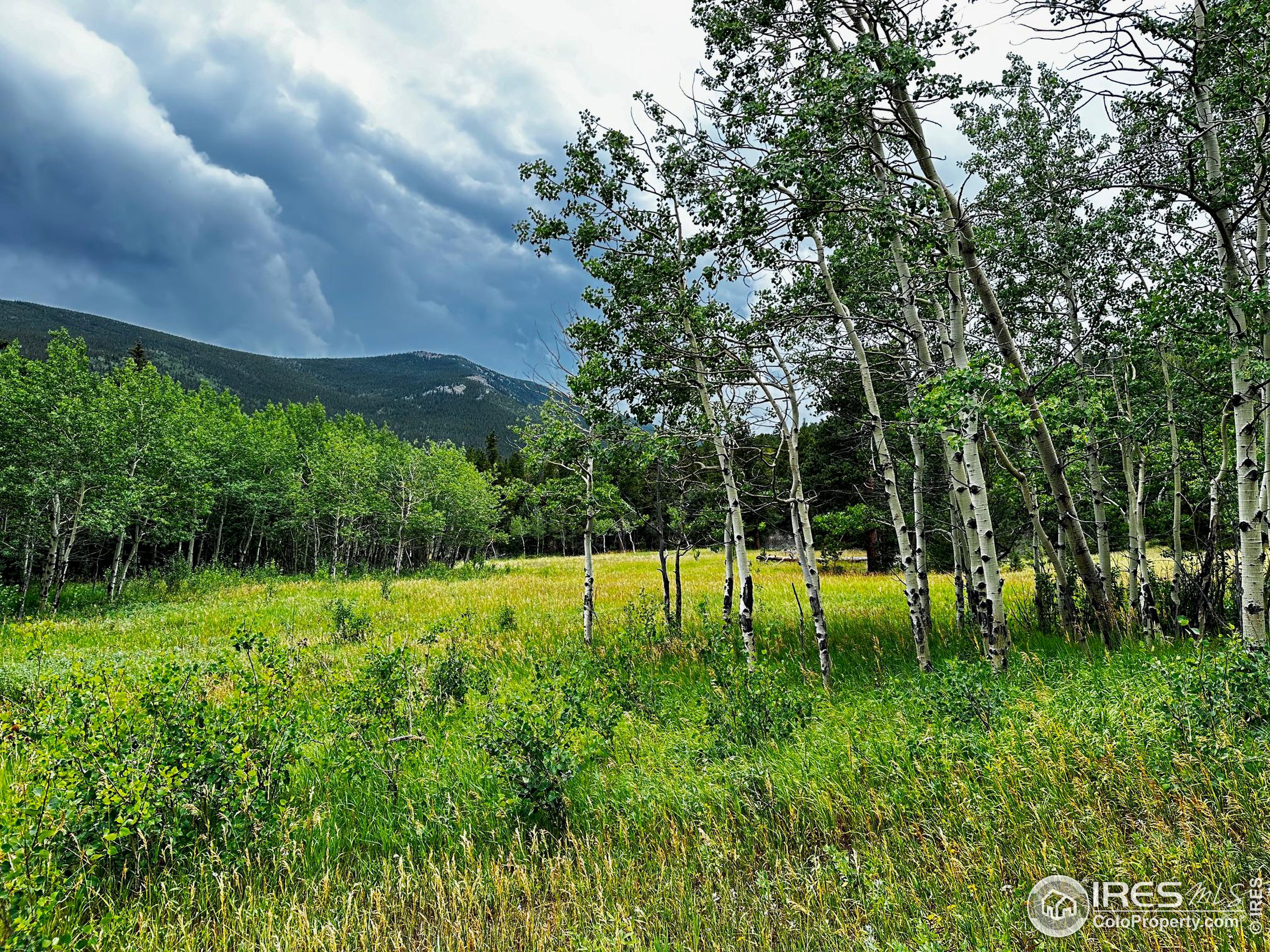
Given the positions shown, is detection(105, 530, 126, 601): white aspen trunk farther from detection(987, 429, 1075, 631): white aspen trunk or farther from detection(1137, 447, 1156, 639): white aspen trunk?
detection(1137, 447, 1156, 639): white aspen trunk

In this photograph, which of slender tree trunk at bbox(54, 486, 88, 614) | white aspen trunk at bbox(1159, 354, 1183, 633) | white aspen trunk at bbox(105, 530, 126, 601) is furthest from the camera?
white aspen trunk at bbox(105, 530, 126, 601)

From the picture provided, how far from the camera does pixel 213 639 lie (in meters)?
14.3

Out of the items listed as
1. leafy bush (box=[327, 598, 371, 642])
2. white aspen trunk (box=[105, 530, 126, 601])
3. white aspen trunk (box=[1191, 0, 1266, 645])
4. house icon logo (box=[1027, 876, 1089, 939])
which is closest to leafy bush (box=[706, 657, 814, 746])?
house icon logo (box=[1027, 876, 1089, 939])

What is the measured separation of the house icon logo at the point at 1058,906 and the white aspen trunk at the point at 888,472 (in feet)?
14.9

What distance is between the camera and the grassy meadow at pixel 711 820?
9.41ft

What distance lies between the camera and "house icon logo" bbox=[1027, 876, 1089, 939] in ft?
8.10

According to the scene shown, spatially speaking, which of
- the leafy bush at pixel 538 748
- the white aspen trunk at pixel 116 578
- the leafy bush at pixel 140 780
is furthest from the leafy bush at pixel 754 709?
the white aspen trunk at pixel 116 578

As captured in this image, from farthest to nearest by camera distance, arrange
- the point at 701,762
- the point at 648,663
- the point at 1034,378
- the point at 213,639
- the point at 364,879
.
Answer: the point at 213,639
the point at 648,663
the point at 1034,378
the point at 701,762
the point at 364,879

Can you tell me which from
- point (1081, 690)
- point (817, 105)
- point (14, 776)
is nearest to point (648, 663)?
point (1081, 690)

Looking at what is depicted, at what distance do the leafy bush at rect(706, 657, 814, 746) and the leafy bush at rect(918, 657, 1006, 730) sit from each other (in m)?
1.39

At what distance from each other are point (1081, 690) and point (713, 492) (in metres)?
8.46

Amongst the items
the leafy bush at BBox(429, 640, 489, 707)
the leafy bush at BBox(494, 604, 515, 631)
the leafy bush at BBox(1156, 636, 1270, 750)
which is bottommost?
the leafy bush at BBox(494, 604, 515, 631)

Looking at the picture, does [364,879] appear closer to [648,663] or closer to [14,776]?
[14,776]

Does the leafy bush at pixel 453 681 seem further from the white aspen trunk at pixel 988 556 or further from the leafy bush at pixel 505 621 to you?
the white aspen trunk at pixel 988 556
